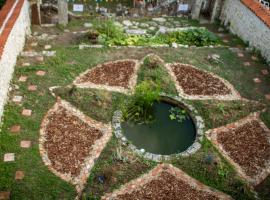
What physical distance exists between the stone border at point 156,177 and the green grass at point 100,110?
5.5 inches

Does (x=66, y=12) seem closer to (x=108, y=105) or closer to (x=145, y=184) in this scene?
(x=108, y=105)

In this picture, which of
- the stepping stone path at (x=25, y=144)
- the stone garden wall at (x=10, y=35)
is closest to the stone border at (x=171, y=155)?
the stepping stone path at (x=25, y=144)

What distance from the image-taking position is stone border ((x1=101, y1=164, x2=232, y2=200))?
328 inches

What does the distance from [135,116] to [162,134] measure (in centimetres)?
A: 96

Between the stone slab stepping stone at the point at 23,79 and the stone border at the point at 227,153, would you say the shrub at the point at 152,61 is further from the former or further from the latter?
the stone slab stepping stone at the point at 23,79

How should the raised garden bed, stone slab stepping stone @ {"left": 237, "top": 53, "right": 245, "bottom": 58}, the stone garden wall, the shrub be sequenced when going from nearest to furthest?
1. the stone garden wall
2. the raised garden bed
3. the shrub
4. stone slab stepping stone @ {"left": 237, "top": 53, "right": 245, "bottom": 58}

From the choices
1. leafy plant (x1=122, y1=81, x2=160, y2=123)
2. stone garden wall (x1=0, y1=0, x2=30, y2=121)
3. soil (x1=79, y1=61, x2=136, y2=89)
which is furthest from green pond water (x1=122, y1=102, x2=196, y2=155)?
stone garden wall (x1=0, y1=0, x2=30, y2=121)

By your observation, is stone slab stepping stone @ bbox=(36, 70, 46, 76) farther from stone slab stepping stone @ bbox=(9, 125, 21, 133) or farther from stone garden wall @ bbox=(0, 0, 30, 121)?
stone slab stepping stone @ bbox=(9, 125, 21, 133)

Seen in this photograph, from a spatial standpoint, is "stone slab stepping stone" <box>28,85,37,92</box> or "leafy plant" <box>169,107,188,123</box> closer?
"leafy plant" <box>169,107,188,123</box>

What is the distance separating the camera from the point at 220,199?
8336 millimetres

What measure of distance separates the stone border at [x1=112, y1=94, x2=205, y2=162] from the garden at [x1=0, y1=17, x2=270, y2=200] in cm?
3

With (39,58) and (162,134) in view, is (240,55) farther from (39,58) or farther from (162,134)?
(39,58)

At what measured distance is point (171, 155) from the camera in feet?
30.5

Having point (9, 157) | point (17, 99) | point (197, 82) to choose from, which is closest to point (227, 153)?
point (197, 82)
